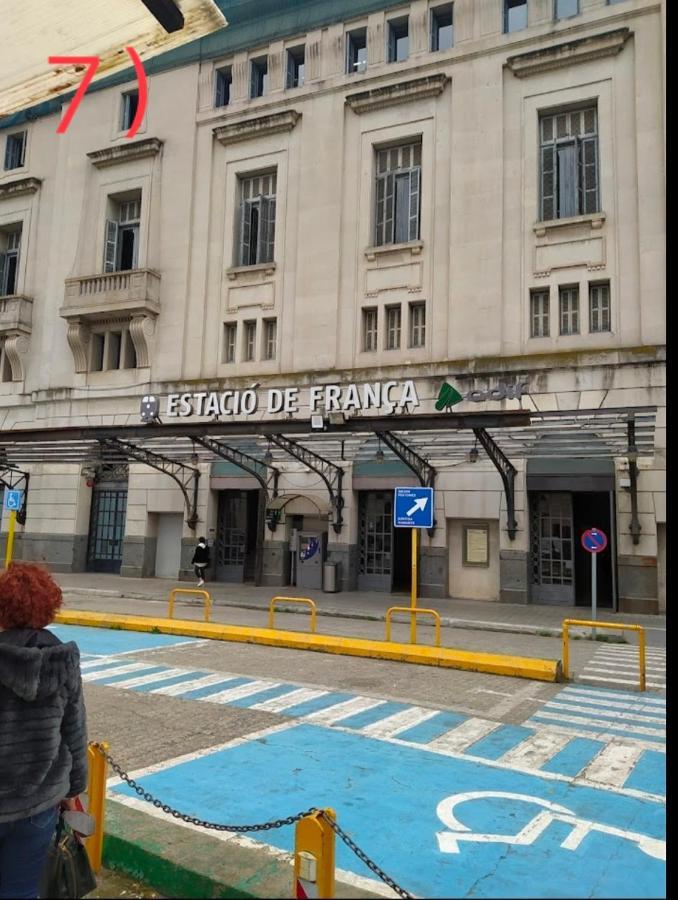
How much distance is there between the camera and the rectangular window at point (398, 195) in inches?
1006

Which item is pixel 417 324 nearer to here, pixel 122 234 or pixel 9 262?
pixel 122 234

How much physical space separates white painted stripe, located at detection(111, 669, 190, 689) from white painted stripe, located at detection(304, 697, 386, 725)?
288cm

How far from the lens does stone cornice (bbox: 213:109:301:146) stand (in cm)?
2712

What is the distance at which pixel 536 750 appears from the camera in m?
7.26

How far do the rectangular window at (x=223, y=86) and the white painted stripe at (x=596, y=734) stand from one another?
92.0 ft

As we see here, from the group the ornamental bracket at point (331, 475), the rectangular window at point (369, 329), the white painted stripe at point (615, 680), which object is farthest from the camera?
the rectangular window at point (369, 329)

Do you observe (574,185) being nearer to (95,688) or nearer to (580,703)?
(580,703)

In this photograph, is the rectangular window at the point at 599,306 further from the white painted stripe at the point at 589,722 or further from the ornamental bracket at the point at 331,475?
the white painted stripe at the point at 589,722

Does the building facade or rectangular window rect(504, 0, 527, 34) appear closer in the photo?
the building facade

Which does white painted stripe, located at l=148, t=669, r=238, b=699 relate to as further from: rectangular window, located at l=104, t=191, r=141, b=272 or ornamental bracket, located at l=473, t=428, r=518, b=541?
rectangular window, located at l=104, t=191, r=141, b=272

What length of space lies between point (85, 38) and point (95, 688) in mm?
8703

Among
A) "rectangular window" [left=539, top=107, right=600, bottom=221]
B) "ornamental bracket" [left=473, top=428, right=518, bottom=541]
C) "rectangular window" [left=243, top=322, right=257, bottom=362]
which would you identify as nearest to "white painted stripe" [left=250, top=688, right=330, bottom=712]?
"ornamental bracket" [left=473, top=428, right=518, bottom=541]

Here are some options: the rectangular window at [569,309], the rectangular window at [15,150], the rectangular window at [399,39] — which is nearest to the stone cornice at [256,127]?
the rectangular window at [399,39]

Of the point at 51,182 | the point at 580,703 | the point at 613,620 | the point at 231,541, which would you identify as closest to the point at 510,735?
the point at 580,703
